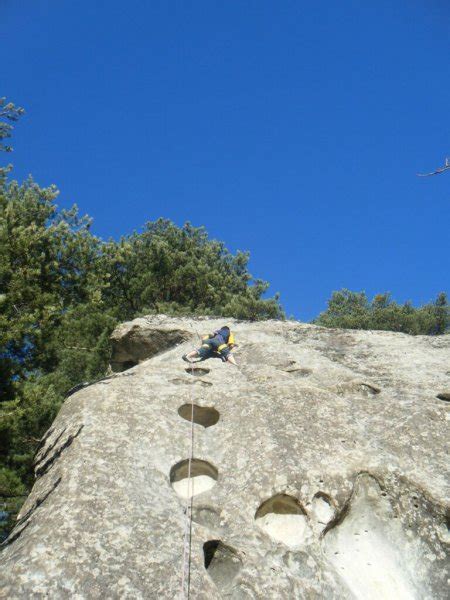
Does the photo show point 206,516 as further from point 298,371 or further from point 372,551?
point 298,371

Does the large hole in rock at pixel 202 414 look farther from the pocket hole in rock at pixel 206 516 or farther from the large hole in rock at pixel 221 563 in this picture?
the large hole in rock at pixel 221 563

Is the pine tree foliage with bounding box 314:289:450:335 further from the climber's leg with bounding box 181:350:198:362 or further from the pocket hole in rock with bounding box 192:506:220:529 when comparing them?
the pocket hole in rock with bounding box 192:506:220:529

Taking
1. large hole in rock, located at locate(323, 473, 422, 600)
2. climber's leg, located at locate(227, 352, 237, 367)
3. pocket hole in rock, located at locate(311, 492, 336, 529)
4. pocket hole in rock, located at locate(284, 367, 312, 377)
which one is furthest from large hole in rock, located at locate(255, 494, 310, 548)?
climber's leg, located at locate(227, 352, 237, 367)

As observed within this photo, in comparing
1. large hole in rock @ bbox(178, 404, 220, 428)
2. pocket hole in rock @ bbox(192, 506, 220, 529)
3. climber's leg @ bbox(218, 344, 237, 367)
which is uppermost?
climber's leg @ bbox(218, 344, 237, 367)

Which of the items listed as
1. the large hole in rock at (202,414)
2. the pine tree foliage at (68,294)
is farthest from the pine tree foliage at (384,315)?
the large hole in rock at (202,414)

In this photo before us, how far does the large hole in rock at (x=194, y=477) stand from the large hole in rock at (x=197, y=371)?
3.60 meters

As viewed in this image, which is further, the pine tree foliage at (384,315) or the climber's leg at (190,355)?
the pine tree foliage at (384,315)

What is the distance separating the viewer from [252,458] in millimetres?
8312

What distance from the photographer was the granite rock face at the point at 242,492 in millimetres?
6066

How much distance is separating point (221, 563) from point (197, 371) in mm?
5916

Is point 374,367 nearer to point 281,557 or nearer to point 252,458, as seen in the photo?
point 252,458

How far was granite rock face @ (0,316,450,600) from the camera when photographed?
19.9 feet

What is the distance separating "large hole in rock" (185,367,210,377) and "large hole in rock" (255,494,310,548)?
4.65m

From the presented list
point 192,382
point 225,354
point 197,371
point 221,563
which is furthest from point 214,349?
point 221,563
